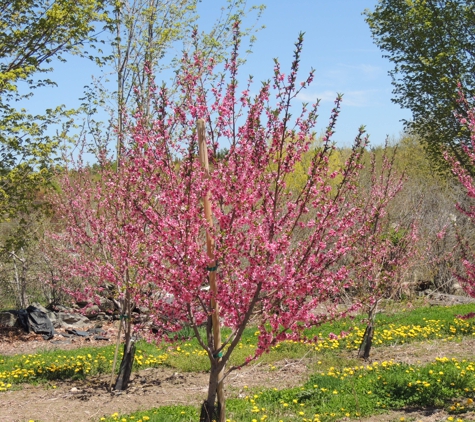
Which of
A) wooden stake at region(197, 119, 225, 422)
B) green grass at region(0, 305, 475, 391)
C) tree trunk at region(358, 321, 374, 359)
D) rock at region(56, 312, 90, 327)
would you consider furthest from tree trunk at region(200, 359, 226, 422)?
rock at region(56, 312, 90, 327)

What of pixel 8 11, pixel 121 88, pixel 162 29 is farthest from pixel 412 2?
pixel 8 11

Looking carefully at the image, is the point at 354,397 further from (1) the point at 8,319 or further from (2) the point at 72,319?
(1) the point at 8,319

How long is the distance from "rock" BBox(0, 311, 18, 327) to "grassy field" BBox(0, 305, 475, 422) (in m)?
4.30

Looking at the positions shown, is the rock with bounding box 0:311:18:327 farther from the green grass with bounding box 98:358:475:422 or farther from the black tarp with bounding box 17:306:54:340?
the green grass with bounding box 98:358:475:422

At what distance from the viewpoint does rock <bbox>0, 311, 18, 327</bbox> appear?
14220mm

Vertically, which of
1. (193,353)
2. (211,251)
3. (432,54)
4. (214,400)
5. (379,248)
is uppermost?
(432,54)

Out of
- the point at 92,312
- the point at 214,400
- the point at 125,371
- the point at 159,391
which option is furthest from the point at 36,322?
the point at 214,400

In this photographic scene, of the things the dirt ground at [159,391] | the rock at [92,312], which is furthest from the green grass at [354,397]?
the rock at [92,312]

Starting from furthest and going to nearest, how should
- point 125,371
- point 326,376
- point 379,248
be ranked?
point 379,248 → point 125,371 → point 326,376

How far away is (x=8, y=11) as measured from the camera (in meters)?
12.9

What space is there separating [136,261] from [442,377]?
435 centimetres

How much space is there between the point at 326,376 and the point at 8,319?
10.6 m

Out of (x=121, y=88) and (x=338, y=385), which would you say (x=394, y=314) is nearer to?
(x=338, y=385)

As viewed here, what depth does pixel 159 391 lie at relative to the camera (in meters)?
7.55
